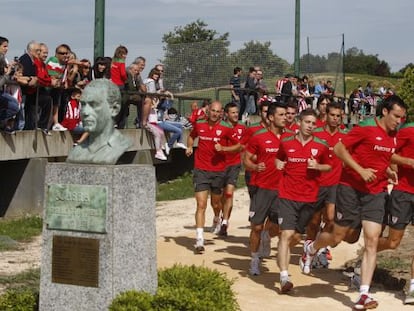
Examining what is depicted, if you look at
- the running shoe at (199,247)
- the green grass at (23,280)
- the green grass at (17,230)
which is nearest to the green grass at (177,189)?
the green grass at (17,230)

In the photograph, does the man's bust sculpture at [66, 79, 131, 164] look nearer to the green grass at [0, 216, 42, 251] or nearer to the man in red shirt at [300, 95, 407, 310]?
the man in red shirt at [300, 95, 407, 310]

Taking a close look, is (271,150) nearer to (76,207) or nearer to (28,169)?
(76,207)

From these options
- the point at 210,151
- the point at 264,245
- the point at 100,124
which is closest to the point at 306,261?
the point at 264,245

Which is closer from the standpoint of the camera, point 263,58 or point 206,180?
point 206,180

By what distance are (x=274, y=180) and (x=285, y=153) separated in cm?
103

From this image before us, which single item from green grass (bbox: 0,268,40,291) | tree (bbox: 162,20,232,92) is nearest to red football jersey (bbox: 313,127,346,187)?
green grass (bbox: 0,268,40,291)

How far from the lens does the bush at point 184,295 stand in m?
7.76

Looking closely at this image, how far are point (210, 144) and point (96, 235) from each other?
20.5 ft

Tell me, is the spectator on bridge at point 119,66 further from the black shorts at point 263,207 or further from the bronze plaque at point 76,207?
the bronze plaque at point 76,207

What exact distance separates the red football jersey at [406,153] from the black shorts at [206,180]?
12.9 feet

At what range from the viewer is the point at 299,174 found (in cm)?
→ 1105

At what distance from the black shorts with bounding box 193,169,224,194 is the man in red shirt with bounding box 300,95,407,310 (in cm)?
381

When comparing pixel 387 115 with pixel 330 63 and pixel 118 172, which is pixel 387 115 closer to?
pixel 118 172

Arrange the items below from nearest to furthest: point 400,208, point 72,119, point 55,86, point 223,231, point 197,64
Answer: point 400,208 → point 223,231 → point 55,86 → point 72,119 → point 197,64
